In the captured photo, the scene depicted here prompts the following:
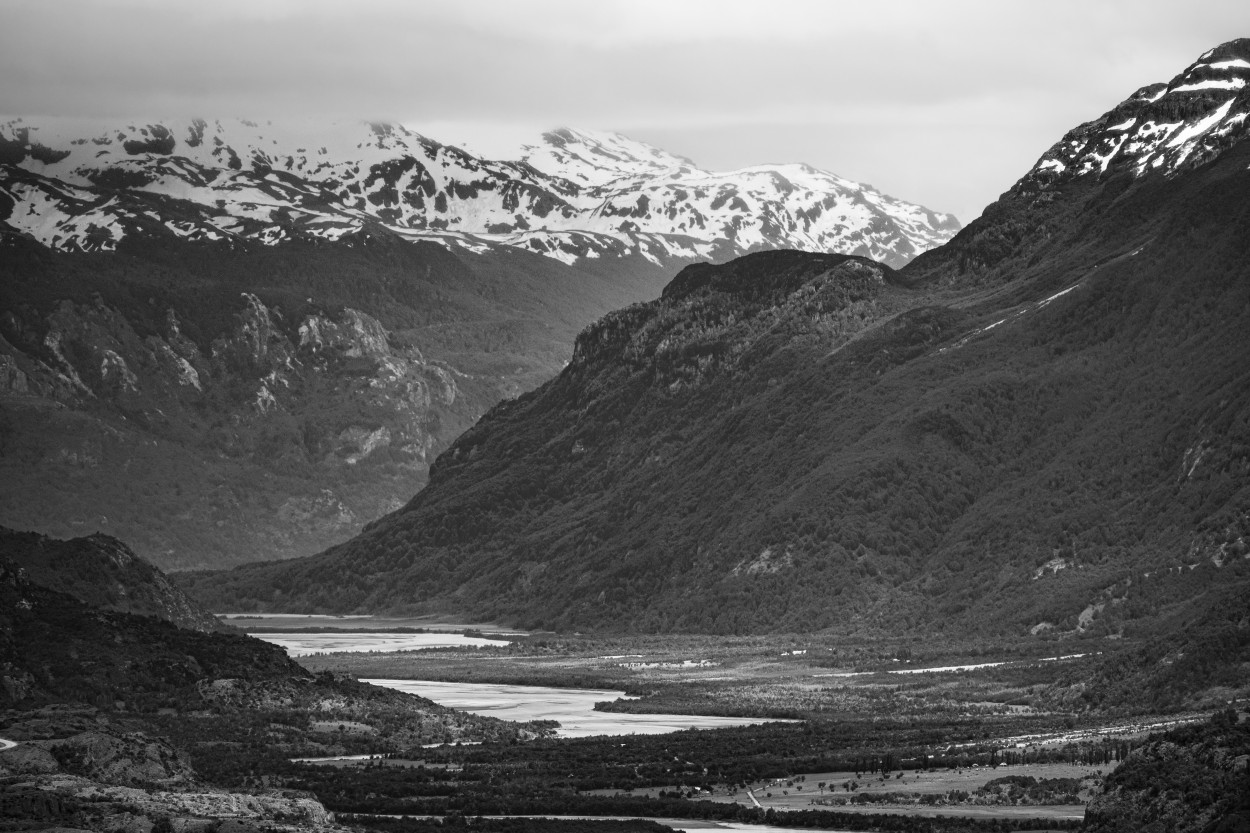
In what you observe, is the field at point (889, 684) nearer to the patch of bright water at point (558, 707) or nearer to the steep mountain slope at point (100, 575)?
the patch of bright water at point (558, 707)

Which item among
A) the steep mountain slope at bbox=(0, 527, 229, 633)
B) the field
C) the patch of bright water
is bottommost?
the patch of bright water

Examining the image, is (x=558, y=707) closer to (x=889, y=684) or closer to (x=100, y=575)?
(x=889, y=684)

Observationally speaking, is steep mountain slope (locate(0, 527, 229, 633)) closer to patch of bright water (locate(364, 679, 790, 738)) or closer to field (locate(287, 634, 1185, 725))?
patch of bright water (locate(364, 679, 790, 738))

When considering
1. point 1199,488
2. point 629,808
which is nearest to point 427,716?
point 629,808

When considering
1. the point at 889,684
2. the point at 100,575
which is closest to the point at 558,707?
the point at 889,684

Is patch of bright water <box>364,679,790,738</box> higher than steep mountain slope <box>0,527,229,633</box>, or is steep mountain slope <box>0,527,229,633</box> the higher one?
steep mountain slope <box>0,527,229,633</box>

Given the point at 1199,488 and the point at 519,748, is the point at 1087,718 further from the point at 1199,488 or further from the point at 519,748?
the point at 1199,488

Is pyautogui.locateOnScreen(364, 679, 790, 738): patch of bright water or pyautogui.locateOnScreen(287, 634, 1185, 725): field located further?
pyautogui.locateOnScreen(287, 634, 1185, 725): field

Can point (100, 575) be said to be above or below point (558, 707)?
above

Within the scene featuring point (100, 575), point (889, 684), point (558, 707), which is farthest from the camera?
point (889, 684)

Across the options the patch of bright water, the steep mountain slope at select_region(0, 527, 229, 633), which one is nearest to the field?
the patch of bright water

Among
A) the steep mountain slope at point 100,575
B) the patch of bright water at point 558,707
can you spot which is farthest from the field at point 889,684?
the steep mountain slope at point 100,575

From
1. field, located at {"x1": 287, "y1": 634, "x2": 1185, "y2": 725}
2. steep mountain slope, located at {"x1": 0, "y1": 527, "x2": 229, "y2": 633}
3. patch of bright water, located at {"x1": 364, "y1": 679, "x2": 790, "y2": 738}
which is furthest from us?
steep mountain slope, located at {"x1": 0, "y1": 527, "x2": 229, "y2": 633}
